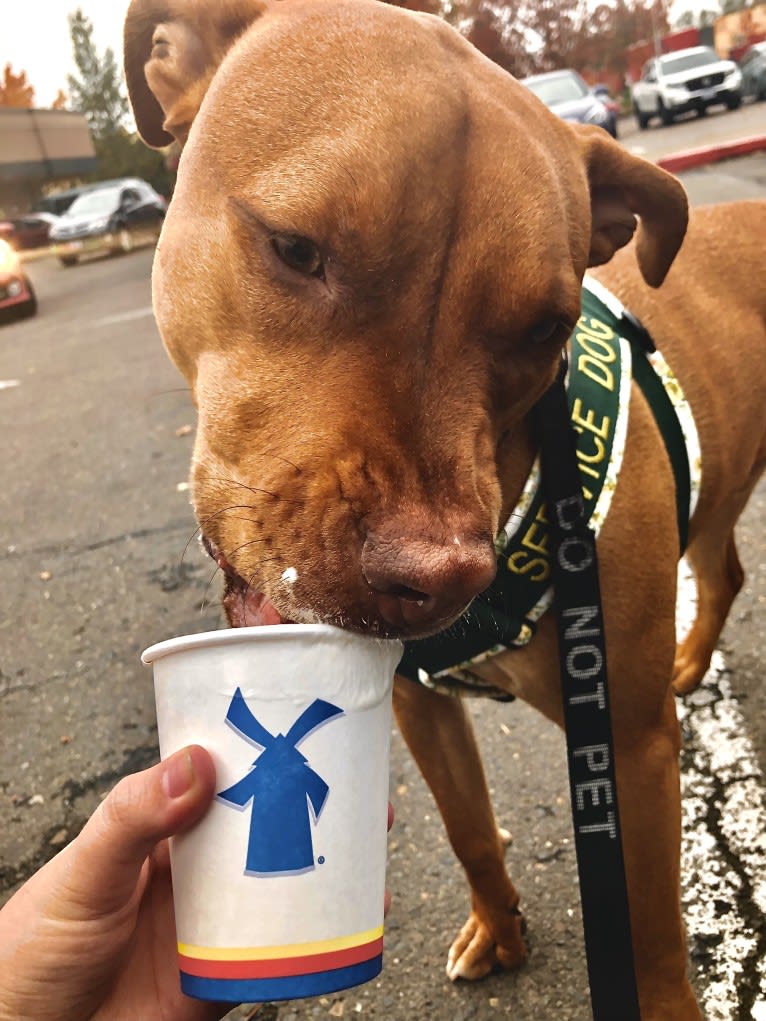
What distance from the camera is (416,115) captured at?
1.48 m

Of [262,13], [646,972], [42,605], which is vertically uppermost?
[262,13]

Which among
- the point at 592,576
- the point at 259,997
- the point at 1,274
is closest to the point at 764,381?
the point at 592,576

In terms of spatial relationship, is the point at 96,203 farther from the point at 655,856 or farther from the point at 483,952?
the point at 655,856

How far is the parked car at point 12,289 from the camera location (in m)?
12.7

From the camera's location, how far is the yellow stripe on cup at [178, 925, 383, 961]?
117cm

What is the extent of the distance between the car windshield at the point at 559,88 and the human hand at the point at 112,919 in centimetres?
1553

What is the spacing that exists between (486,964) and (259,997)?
116cm

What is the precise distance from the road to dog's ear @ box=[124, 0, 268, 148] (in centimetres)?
80

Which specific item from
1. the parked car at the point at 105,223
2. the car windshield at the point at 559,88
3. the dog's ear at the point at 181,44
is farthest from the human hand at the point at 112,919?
the parked car at the point at 105,223

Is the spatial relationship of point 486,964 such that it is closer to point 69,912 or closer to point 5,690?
point 69,912

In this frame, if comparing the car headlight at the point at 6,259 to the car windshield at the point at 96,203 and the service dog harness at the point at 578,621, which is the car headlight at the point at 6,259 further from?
the service dog harness at the point at 578,621

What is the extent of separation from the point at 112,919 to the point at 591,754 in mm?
820

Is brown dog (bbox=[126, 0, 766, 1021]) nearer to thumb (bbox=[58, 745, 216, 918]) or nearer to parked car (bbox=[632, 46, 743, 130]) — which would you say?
thumb (bbox=[58, 745, 216, 918])

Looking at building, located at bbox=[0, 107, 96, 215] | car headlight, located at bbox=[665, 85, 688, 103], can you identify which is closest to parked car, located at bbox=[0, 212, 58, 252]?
building, located at bbox=[0, 107, 96, 215]
